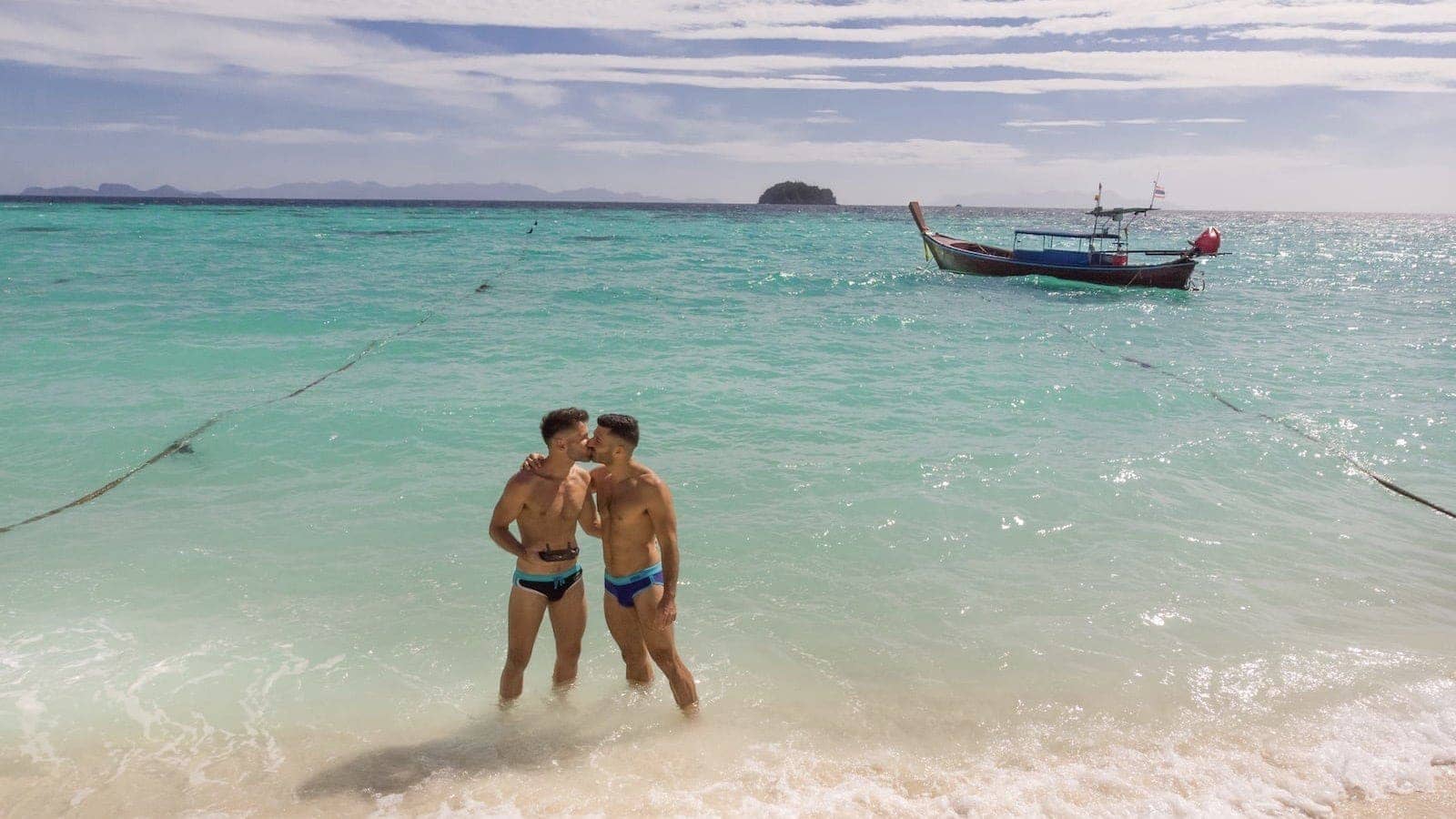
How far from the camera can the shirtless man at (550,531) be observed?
12.5 feet

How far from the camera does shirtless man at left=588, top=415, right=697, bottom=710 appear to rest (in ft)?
12.3

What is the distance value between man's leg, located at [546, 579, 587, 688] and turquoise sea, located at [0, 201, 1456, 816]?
0.42 feet

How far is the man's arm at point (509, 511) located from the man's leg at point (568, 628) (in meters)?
0.38

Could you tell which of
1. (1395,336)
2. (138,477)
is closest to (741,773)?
(138,477)

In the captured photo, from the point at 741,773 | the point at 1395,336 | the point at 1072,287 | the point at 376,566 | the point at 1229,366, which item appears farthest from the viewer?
the point at 1072,287

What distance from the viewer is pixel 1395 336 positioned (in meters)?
16.5

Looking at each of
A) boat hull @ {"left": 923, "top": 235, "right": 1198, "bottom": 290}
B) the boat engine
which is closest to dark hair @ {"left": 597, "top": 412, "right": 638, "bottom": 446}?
boat hull @ {"left": 923, "top": 235, "right": 1198, "bottom": 290}

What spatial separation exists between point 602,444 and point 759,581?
2429 mm

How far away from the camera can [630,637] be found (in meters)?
4.19

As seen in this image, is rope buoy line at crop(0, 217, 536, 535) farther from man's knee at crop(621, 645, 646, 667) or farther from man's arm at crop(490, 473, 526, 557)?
man's knee at crop(621, 645, 646, 667)

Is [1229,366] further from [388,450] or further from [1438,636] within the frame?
[388,450]

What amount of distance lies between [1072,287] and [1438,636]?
22420mm

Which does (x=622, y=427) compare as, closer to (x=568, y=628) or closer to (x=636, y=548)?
(x=636, y=548)

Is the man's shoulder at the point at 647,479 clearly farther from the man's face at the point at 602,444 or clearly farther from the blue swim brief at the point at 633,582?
the blue swim brief at the point at 633,582
